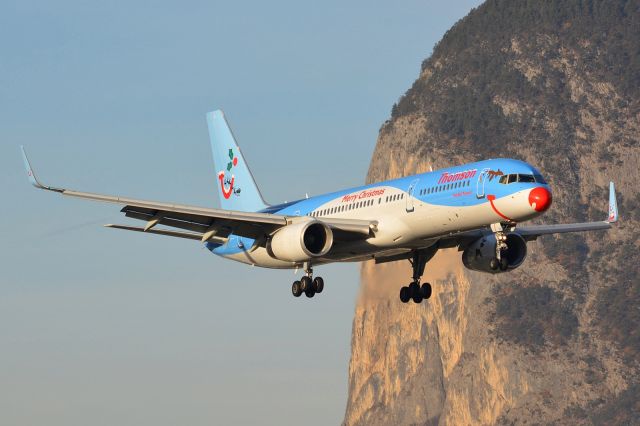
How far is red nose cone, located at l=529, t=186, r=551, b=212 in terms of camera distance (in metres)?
60.3

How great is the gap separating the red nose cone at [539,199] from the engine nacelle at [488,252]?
26.9 ft

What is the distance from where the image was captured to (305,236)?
6675cm

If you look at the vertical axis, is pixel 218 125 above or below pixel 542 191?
above

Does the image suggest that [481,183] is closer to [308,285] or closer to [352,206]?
[352,206]

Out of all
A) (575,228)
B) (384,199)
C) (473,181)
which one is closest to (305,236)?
(384,199)

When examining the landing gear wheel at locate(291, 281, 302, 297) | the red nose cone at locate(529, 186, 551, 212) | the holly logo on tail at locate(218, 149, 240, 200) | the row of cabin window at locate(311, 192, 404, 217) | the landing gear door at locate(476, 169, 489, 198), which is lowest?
the landing gear wheel at locate(291, 281, 302, 297)

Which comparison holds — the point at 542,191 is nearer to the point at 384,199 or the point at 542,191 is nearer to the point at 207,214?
the point at 384,199

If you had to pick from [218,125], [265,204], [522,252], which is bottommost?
[522,252]

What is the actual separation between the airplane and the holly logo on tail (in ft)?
31.3

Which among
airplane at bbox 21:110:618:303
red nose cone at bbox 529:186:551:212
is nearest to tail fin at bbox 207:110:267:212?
airplane at bbox 21:110:618:303

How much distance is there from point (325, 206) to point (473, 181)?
1143 centimetres

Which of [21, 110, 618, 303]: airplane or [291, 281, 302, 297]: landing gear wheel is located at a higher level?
[21, 110, 618, 303]: airplane

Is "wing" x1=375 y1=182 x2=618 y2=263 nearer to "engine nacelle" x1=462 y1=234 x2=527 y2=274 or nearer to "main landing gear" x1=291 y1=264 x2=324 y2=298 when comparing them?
"engine nacelle" x1=462 y1=234 x2=527 y2=274

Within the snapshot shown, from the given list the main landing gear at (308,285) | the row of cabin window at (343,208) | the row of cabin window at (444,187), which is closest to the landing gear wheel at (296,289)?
the main landing gear at (308,285)
